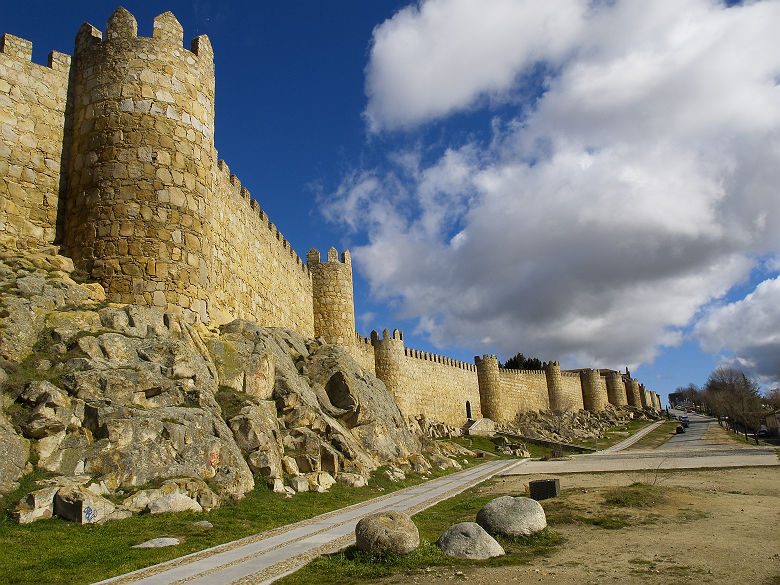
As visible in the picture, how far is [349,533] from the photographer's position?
895 cm

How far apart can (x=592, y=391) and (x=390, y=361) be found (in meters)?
47.3

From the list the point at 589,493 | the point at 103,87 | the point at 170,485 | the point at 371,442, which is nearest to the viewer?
the point at 170,485

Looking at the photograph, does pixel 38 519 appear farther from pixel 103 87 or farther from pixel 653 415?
pixel 653 415

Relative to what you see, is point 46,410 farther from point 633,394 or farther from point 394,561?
point 633,394

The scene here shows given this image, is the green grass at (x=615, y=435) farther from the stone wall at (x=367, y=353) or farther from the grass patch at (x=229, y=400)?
the grass patch at (x=229, y=400)

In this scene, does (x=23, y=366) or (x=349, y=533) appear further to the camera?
(x=23, y=366)

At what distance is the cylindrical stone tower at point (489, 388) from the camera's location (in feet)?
195

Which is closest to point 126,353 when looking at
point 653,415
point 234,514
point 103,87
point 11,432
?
point 11,432

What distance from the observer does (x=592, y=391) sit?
81.1 m

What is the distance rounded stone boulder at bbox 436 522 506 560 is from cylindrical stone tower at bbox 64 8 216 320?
30.5 ft

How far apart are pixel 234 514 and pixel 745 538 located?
8.09m

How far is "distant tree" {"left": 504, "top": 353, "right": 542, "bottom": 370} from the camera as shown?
9106 cm

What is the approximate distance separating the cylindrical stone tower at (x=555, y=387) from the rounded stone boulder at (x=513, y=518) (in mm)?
65370

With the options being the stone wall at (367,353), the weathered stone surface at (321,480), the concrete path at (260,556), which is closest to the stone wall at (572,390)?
the stone wall at (367,353)
